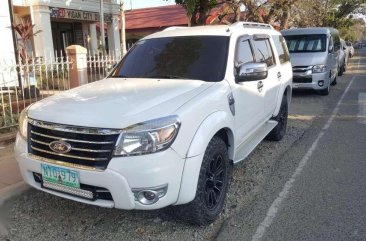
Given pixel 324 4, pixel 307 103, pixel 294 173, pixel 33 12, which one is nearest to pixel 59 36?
pixel 33 12

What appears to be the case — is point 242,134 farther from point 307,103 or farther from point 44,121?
point 307,103

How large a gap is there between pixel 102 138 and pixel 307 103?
8.64 meters

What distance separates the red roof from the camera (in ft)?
87.9

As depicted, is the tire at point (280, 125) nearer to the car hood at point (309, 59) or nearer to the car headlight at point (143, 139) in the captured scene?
the car headlight at point (143, 139)

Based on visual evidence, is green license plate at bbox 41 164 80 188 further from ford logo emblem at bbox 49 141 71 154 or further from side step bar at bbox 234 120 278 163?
side step bar at bbox 234 120 278 163

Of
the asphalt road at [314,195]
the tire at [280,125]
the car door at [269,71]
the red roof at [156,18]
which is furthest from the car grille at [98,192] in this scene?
the red roof at [156,18]

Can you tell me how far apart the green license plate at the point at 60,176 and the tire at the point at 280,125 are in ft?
13.0

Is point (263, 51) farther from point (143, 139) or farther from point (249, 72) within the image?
point (143, 139)

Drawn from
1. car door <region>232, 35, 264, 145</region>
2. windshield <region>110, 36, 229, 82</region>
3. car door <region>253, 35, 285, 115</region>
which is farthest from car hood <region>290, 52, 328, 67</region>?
windshield <region>110, 36, 229, 82</region>

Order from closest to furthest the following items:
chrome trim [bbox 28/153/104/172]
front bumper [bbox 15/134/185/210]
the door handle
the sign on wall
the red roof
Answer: front bumper [bbox 15/134/185/210]
chrome trim [bbox 28/153/104/172]
the door handle
the sign on wall
the red roof

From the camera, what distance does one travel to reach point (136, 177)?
3059 mm

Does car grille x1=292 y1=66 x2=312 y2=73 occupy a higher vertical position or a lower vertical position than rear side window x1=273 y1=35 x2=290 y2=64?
lower

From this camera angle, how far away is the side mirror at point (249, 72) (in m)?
4.23

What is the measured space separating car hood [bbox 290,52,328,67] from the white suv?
7.02m
